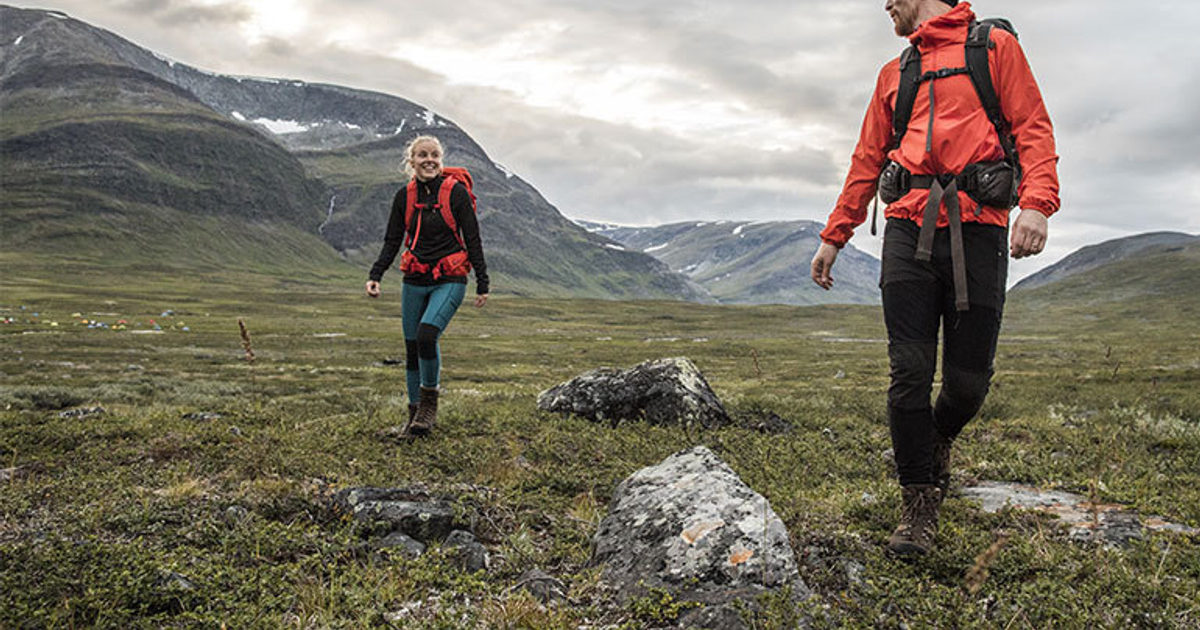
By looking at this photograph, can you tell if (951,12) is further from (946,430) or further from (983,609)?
(983,609)

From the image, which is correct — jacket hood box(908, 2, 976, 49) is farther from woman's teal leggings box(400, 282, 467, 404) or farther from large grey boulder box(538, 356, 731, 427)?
large grey boulder box(538, 356, 731, 427)

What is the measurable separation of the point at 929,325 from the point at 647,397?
6513mm

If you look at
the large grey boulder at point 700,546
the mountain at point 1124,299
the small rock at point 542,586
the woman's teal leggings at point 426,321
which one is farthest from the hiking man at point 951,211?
the mountain at point 1124,299

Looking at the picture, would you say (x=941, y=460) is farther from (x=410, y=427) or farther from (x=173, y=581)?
(x=410, y=427)

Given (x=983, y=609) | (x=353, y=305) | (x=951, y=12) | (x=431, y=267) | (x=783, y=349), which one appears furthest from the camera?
(x=353, y=305)

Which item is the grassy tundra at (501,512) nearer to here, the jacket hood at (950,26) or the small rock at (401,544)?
the small rock at (401,544)

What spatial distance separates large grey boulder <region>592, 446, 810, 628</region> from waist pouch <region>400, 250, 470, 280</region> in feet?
14.3

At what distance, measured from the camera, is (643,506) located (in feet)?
15.7

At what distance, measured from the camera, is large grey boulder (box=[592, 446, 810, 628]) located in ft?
12.1

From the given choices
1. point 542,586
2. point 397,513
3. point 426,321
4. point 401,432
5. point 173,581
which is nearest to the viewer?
point 173,581

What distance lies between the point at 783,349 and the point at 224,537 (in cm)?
5223

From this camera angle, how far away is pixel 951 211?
4.41m

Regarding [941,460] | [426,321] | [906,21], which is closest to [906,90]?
[906,21]

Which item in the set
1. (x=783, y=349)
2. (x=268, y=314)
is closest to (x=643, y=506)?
(x=783, y=349)
